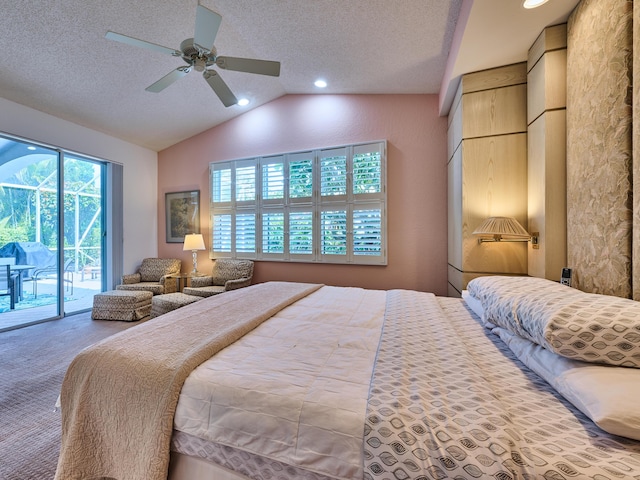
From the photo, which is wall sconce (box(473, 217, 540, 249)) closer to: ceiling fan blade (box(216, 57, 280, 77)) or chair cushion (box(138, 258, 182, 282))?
ceiling fan blade (box(216, 57, 280, 77))

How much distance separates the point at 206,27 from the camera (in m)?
1.86

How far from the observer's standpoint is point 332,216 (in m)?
3.86

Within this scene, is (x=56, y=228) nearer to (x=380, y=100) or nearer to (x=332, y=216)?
(x=332, y=216)

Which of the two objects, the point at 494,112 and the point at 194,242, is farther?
the point at 194,242

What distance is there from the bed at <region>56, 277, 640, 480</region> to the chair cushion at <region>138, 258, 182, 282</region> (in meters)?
3.70

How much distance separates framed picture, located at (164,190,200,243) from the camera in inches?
189

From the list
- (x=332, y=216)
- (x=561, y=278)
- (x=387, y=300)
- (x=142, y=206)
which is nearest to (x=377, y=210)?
(x=332, y=216)

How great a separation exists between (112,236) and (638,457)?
226 inches

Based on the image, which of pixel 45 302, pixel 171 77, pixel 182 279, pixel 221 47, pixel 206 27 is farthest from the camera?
pixel 182 279

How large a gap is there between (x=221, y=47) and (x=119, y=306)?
3.69 m

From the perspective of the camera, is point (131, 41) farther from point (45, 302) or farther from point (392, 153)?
point (45, 302)

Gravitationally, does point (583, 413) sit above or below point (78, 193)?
below

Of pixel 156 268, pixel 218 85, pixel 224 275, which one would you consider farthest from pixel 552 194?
pixel 156 268

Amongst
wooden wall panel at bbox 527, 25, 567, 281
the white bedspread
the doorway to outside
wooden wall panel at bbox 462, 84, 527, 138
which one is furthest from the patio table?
wooden wall panel at bbox 527, 25, 567, 281
